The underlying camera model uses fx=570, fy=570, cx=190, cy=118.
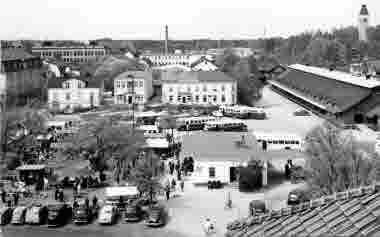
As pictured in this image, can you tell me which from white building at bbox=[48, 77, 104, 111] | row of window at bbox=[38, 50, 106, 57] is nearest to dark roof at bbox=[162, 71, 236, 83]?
white building at bbox=[48, 77, 104, 111]

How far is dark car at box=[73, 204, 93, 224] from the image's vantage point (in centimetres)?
1049

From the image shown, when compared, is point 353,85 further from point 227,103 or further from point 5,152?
point 5,152

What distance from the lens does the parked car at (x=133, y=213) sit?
10.6 meters

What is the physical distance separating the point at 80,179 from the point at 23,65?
24.5 m

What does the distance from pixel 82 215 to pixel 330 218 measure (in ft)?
29.1

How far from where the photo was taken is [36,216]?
10438 mm

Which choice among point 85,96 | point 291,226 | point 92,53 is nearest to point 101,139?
point 291,226

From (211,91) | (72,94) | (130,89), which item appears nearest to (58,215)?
(72,94)

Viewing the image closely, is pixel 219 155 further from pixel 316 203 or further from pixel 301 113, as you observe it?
pixel 301 113

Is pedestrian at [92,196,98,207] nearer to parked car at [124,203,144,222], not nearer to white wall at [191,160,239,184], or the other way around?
parked car at [124,203,144,222]

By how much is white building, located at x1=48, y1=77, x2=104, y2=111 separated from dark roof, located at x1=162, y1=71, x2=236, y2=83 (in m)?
4.11

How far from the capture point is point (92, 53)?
61.9 m

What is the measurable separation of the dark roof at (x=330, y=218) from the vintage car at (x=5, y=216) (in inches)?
346

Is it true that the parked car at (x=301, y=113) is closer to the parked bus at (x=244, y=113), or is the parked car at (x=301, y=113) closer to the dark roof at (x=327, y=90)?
the dark roof at (x=327, y=90)
